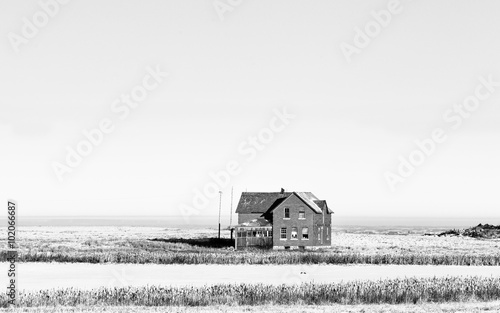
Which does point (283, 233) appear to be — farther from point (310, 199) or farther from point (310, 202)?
point (310, 199)

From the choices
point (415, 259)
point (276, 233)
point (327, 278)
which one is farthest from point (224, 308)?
point (276, 233)

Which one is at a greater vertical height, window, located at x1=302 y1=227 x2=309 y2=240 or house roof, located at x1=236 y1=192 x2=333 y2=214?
house roof, located at x1=236 y1=192 x2=333 y2=214

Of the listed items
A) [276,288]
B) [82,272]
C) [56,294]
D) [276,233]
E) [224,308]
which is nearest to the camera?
[224,308]

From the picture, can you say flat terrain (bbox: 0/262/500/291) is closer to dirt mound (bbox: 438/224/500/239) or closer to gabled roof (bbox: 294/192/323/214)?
gabled roof (bbox: 294/192/323/214)

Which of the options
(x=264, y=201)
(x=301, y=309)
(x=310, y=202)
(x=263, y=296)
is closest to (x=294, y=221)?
(x=310, y=202)

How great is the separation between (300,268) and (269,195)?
3120cm

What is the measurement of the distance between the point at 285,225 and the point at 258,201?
6343mm

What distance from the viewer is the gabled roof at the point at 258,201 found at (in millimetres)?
73062

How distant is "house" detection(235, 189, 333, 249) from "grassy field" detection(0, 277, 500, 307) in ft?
121

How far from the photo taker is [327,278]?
37.0 m

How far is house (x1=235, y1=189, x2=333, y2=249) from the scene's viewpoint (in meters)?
67.4

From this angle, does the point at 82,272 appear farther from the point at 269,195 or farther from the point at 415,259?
the point at 269,195

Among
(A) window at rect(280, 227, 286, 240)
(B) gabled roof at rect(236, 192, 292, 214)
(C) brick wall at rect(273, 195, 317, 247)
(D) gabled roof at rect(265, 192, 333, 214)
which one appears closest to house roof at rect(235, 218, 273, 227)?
(C) brick wall at rect(273, 195, 317, 247)

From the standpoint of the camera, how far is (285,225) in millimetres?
68750
